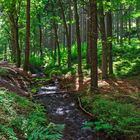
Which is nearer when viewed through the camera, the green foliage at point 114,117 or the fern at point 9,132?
the fern at point 9,132

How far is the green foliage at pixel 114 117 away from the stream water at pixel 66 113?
1.30 ft

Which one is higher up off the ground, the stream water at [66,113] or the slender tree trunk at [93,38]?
the slender tree trunk at [93,38]

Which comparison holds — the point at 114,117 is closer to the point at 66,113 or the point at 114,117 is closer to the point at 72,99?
the point at 66,113

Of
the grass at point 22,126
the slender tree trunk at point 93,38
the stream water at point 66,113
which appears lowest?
the stream water at point 66,113

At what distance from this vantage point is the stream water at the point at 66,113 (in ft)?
34.7

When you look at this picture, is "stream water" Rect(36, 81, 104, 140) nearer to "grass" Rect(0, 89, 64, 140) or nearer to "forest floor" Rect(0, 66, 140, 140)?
"forest floor" Rect(0, 66, 140, 140)

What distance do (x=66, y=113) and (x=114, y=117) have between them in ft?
8.80

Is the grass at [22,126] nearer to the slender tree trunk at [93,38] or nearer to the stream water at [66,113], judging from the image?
the stream water at [66,113]

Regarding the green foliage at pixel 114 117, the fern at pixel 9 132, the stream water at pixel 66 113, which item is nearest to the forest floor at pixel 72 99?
the stream water at pixel 66 113

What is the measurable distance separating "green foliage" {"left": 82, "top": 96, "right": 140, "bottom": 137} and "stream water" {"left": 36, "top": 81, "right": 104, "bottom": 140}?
0.40m

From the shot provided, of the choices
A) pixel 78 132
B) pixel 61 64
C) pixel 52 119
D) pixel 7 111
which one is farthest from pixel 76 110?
pixel 61 64

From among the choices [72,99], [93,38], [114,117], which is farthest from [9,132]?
[93,38]

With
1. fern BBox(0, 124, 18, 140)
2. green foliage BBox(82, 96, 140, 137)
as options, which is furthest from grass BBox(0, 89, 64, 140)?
green foliage BBox(82, 96, 140, 137)

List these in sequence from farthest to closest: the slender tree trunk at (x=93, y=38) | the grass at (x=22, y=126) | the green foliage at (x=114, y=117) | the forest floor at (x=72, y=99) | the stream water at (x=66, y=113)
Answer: the slender tree trunk at (x=93, y=38) → the forest floor at (x=72, y=99) → the stream water at (x=66, y=113) → the green foliage at (x=114, y=117) → the grass at (x=22, y=126)
